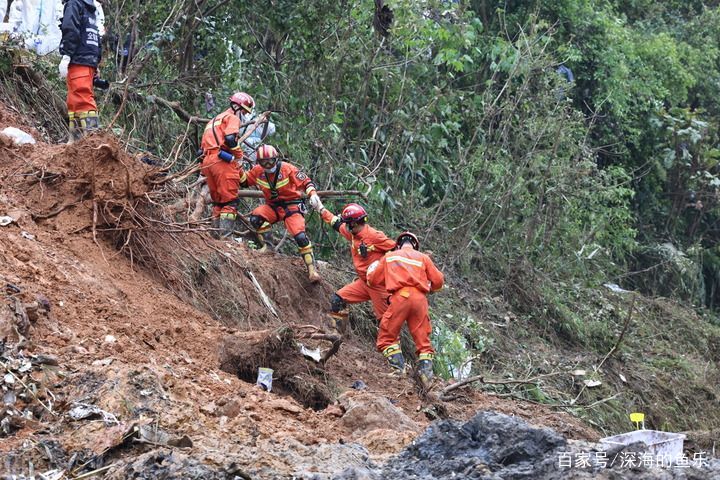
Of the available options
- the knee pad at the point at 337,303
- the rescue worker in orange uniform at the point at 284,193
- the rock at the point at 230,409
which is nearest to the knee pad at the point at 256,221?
the rescue worker in orange uniform at the point at 284,193

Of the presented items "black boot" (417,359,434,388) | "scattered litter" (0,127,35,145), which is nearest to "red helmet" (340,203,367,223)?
"black boot" (417,359,434,388)

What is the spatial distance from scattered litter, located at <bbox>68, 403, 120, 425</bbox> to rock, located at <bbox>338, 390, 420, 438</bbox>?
1638 millimetres

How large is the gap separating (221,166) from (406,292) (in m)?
2.37

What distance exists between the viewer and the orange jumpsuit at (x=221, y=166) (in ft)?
33.2

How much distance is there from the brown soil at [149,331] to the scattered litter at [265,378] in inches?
4.4

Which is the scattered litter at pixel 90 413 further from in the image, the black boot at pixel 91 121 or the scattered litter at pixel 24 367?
the black boot at pixel 91 121

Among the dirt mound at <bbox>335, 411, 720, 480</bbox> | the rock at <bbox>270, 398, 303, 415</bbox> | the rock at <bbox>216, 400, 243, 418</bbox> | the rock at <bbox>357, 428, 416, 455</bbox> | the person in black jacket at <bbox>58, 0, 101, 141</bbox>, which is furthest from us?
the person in black jacket at <bbox>58, 0, 101, 141</bbox>

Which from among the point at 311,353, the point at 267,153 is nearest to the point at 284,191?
the point at 267,153

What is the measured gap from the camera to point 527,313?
50.3 ft

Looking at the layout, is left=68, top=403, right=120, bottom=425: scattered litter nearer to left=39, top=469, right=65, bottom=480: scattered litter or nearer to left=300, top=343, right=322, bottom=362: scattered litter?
left=39, top=469, right=65, bottom=480: scattered litter

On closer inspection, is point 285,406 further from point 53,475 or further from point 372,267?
point 372,267

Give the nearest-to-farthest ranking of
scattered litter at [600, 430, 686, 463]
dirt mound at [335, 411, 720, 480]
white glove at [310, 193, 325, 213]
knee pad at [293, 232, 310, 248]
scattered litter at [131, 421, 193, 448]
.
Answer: dirt mound at [335, 411, 720, 480]
scattered litter at [131, 421, 193, 448]
scattered litter at [600, 430, 686, 463]
white glove at [310, 193, 325, 213]
knee pad at [293, 232, 310, 248]

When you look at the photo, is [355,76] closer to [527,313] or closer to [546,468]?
[527,313]

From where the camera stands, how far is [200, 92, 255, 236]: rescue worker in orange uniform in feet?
33.1
